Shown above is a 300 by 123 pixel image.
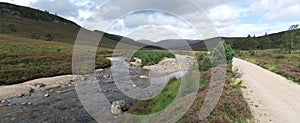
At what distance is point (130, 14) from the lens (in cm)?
1228

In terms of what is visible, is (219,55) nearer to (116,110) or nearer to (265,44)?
(116,110)

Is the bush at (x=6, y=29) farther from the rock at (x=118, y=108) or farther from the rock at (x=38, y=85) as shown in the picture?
the rock at (x=118, y=108)

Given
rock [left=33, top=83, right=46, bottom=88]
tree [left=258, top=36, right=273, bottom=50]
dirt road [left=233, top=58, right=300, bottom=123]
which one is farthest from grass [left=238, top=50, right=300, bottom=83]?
tree [left=258, top=36, right=273, bottom=50]

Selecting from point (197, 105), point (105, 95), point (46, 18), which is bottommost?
point (105, 95)

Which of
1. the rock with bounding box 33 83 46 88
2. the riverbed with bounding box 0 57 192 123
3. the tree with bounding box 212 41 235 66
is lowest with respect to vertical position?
the riverbed with bounding box 0 57 192 123

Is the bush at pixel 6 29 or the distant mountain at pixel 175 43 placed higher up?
the bush at pixel 6 29

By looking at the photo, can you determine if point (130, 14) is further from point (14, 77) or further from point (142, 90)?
point (14, 77)

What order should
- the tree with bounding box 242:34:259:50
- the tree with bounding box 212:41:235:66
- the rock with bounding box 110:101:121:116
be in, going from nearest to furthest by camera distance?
the rock with bounding box 110:101:121:116, the tree with bounding box 212:41:235:66, the tree with bounding box 242:34:259:50

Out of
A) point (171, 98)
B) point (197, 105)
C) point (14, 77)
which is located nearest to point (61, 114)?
point (171, 98)

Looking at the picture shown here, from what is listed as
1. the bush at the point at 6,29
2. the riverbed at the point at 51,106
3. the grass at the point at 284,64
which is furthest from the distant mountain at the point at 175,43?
the bush at the point at 6,29

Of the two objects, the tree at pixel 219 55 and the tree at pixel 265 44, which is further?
the tree at pixel 265 44

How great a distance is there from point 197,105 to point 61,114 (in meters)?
8.23

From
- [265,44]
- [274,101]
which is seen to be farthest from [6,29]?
[265,44]

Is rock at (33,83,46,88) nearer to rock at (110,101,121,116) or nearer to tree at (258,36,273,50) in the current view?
rock at (110,101,121,116)
